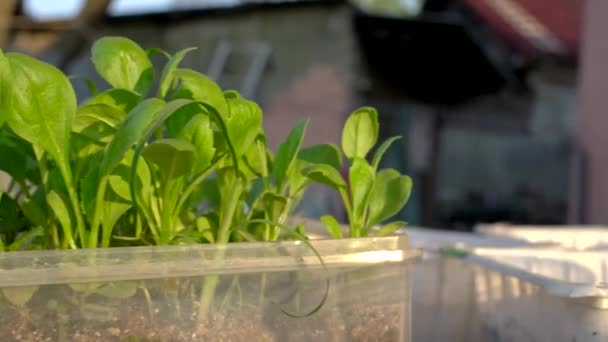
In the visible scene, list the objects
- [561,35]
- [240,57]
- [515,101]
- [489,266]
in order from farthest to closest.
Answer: [515,101] → [561,35] → [240,57] → [489,266]

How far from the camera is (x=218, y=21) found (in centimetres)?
370

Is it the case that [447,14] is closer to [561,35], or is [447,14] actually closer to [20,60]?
[561,35]

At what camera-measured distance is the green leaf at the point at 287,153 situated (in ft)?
1.26

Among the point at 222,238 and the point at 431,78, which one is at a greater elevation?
the point at 431,78

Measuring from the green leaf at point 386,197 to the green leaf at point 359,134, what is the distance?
3 centimetres

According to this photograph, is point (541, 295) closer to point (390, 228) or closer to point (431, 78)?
point (390, 228)

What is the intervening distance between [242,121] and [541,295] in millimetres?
196

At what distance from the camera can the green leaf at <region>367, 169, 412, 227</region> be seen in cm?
38

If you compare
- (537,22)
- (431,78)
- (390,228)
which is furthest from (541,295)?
(537,22)

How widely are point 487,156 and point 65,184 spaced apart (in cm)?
426

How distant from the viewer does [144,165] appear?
345 mm

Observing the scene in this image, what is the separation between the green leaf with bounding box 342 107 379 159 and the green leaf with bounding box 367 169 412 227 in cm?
3

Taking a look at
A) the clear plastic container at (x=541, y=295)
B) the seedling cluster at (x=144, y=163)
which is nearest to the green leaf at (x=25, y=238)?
the seedling cluster at (x=144, y=163)

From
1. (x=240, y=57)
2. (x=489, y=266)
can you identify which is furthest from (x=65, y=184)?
(x=240, y=57)
